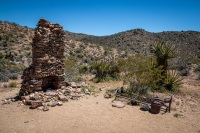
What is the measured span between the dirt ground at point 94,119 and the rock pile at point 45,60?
1.62 meters

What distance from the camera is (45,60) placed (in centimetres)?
1021

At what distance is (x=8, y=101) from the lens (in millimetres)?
9414

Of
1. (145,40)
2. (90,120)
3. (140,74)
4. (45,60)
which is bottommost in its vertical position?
(90,120)

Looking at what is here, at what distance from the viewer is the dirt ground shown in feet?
22.2

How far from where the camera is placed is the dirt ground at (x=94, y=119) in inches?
267

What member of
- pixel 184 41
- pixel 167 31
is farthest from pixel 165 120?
pixel 167 31

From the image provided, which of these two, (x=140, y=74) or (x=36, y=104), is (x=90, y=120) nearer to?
(x=36, y=104)

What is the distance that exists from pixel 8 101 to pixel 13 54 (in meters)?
16.1

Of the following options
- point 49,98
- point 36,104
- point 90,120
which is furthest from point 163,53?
point 36,104

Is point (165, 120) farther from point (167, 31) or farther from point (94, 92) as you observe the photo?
point (167, 31)

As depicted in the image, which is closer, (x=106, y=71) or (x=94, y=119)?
(x=94, y=119)

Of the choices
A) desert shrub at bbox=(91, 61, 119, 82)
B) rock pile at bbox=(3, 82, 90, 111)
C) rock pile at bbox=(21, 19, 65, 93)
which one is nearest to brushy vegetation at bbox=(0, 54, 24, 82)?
rock pile at bbox=(21, 19, 65, 93)

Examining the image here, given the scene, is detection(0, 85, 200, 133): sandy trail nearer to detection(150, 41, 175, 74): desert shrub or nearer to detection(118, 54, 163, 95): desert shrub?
detection(118, 54, 163, 95): desert shrub

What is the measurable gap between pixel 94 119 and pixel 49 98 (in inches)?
125
